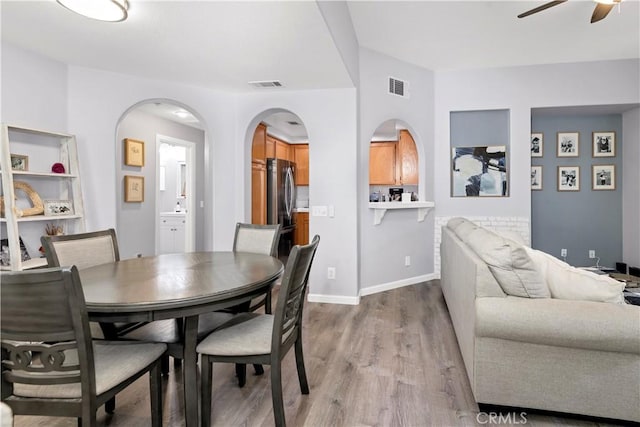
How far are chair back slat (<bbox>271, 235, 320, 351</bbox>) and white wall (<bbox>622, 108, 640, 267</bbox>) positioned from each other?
5.28 meters

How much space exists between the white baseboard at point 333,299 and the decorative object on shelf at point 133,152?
3336 millimetres

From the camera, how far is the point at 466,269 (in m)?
2.24

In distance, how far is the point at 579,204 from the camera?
541cm

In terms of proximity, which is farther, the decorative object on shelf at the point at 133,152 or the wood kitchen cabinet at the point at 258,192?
the decorative object on shelf at the point at 133,152

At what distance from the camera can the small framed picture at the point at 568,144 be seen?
539 cm

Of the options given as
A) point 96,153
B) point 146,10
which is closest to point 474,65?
point 146,10

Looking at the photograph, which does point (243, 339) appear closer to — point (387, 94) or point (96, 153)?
point (96, 153)

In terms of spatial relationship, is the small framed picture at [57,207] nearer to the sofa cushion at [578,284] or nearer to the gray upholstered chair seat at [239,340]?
the gray upholstered chair seat at [239,340]

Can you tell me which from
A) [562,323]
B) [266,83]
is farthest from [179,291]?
[266,83]

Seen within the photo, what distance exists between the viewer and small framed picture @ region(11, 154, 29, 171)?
9.29 feet

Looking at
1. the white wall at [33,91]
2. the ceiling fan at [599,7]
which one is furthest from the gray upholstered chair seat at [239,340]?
the ceiling fan at [599,7]

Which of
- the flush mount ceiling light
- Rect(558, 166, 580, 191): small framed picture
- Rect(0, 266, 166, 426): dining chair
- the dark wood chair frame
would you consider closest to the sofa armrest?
the dark wood chair frame

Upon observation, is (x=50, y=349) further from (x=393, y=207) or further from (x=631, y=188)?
(x=631, y=188)

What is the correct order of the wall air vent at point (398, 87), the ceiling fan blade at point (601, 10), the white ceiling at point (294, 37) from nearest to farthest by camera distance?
the white ceiling at point (294, 37)
the ceiling fan blade at point (601, 10)
the wall air vent at point (398, 87)
